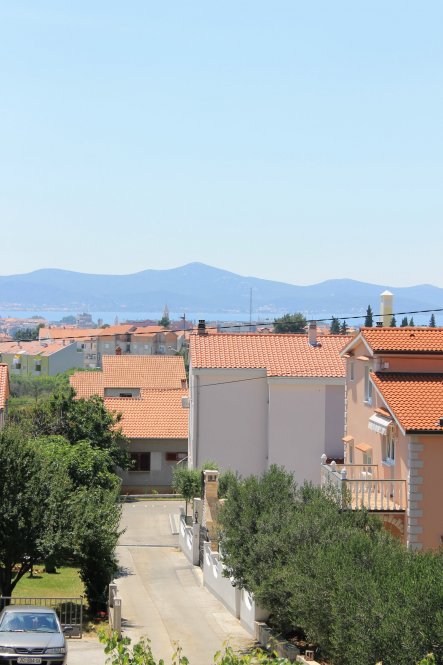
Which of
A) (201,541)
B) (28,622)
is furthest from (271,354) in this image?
(28,622)

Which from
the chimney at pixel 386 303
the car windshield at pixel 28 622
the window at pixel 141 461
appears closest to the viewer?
the car windshield at pixel 28 622

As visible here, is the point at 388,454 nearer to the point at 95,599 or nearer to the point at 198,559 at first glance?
the point at 95,599

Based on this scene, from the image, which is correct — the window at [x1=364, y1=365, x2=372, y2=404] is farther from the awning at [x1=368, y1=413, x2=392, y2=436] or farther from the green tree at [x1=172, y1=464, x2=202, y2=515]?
the green tree at [x1=172, y1=464, x2=202, y2=515]

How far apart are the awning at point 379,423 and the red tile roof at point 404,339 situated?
180 cm

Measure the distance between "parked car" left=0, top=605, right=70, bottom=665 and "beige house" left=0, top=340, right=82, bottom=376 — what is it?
14521cm

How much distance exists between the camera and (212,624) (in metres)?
28.3

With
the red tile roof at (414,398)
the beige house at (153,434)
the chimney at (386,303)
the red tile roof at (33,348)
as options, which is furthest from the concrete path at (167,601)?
the red tile roof at (33,348)

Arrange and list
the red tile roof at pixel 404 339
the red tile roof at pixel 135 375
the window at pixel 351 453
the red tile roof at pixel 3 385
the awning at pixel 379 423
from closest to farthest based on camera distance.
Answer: the awning at pixel 379 423
the red tile roof at pixel 404 339
the window at pixel 351 453
the red tile roof at pixel 3 385
the red tile roof at pixel 135 375

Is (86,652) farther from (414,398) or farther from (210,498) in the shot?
(210,498)

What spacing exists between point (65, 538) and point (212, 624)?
450 centimetres

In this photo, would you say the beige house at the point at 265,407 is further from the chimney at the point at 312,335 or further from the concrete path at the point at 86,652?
the concrete path at the point at 86,652

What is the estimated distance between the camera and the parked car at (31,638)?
63.4 ft

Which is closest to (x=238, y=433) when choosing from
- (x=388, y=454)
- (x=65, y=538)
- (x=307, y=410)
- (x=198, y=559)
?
(x=307, y=410)

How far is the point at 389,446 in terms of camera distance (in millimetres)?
29625
